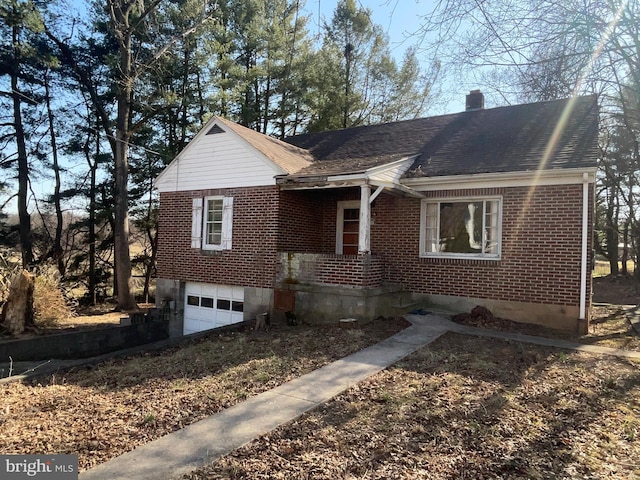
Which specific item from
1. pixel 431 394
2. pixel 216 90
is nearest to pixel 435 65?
pixel 431 394

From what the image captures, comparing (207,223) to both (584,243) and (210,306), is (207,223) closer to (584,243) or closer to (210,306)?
(210,306)

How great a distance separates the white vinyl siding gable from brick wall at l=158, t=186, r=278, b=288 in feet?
0.78

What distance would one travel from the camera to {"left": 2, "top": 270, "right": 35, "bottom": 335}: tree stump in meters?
10.2

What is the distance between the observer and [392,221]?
1111 centimetres

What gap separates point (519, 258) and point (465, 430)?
6277 millimetres

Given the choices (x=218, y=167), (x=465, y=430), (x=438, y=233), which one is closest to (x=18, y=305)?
(x=218, y=167)

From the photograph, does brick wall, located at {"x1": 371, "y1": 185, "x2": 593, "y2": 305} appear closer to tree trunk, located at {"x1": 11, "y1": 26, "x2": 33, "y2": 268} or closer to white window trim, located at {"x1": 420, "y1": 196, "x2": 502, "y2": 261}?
white window trim, located at {"x1": 420, "y1": 196, "x2": 502, "y2": 261}

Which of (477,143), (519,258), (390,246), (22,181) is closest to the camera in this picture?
(519,258)

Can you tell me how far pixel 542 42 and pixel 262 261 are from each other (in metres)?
7.62

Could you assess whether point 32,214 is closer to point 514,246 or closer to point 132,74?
point 132,74

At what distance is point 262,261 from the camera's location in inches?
436

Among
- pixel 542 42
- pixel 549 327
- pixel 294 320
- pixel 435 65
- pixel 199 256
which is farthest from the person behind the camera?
pixel 199 256

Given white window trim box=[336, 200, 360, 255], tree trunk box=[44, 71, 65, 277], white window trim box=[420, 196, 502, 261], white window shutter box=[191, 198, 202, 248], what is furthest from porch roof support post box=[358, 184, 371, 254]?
tree trunk box=[44, 71, 65, 277]

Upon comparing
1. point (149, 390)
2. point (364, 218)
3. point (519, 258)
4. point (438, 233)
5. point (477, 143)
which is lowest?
point (149, 390)
